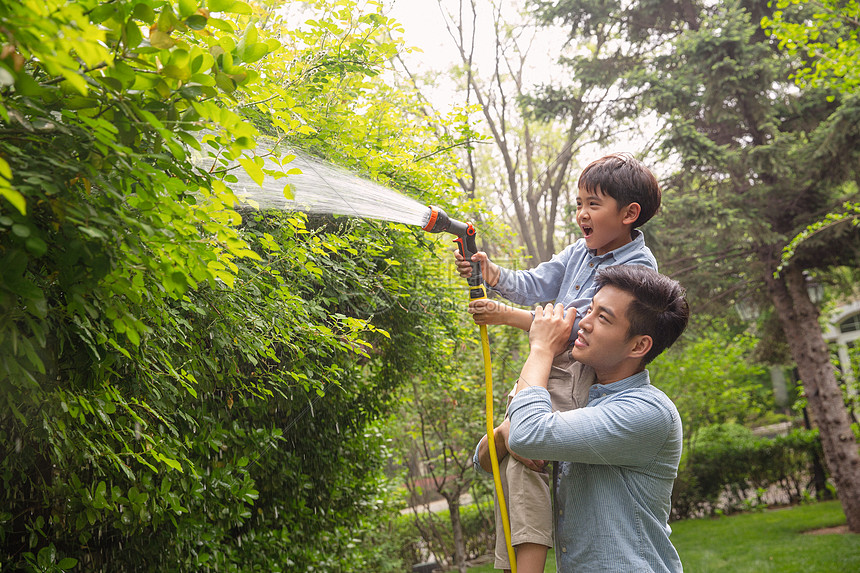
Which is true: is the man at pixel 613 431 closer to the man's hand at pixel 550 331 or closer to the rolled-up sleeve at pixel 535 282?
the man's hand at pixel 550 331

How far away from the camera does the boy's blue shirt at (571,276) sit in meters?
2.20

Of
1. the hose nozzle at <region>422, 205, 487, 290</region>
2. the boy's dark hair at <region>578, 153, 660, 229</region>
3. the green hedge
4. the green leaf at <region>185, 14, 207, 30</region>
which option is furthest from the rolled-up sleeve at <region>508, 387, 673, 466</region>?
the green hedge

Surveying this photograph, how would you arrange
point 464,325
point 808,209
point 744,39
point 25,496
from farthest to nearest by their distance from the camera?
point 808,209 < point 744,39 < point 464,325 < point 25,496

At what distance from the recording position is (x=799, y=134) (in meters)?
9.61

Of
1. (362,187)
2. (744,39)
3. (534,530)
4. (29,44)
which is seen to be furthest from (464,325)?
(744,39)

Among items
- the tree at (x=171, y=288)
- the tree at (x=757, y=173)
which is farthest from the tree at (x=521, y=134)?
the tree at (x=171, y=288)

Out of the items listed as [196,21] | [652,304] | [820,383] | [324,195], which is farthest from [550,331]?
Answer: [820,383]

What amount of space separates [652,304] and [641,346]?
0.40ft

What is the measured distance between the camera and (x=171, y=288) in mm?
1425

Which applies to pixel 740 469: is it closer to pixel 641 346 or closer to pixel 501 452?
pixel 501 452

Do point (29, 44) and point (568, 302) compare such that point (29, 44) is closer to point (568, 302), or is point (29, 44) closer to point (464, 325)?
point (568, 302)

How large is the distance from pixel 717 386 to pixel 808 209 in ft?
12.7

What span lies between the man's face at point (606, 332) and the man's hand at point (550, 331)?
56 millimetres

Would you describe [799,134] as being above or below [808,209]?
above
